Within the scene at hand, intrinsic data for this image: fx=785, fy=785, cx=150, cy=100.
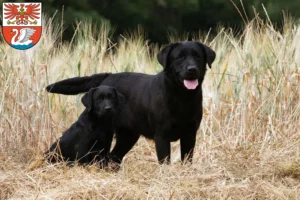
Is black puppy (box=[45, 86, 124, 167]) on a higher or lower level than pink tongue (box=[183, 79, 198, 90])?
lower

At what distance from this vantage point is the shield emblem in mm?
7969

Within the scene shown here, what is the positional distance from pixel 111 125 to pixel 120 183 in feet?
2.80

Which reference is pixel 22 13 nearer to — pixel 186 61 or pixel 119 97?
pixel 119 97

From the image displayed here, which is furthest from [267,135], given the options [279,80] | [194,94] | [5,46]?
[5,46]

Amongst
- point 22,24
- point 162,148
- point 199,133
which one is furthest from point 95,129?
point 22,24

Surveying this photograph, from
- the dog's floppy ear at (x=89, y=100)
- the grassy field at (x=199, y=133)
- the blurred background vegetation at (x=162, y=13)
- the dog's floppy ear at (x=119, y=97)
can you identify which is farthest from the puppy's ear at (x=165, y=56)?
the blurred background vegetation at (x=162, y=13)

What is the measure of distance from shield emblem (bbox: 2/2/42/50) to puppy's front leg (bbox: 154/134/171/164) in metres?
2.18

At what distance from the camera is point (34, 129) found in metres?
7.18

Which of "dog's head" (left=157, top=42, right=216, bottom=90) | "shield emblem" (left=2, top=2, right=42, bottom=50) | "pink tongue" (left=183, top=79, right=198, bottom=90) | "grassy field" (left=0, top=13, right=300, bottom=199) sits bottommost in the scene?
"grassy field" (left=0, top=13, right=300, bottom=199)

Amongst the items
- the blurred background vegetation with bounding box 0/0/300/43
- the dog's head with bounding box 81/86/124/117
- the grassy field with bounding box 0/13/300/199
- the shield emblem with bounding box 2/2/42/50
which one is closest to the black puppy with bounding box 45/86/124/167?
the dog's head with bounding box 81/86/124/117

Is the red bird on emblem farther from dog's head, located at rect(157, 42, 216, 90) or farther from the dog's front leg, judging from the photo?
the dog's front leg

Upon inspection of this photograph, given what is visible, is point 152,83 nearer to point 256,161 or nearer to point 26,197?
point 256,161

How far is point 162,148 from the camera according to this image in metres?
6.29

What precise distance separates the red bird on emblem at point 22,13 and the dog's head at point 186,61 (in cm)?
244
